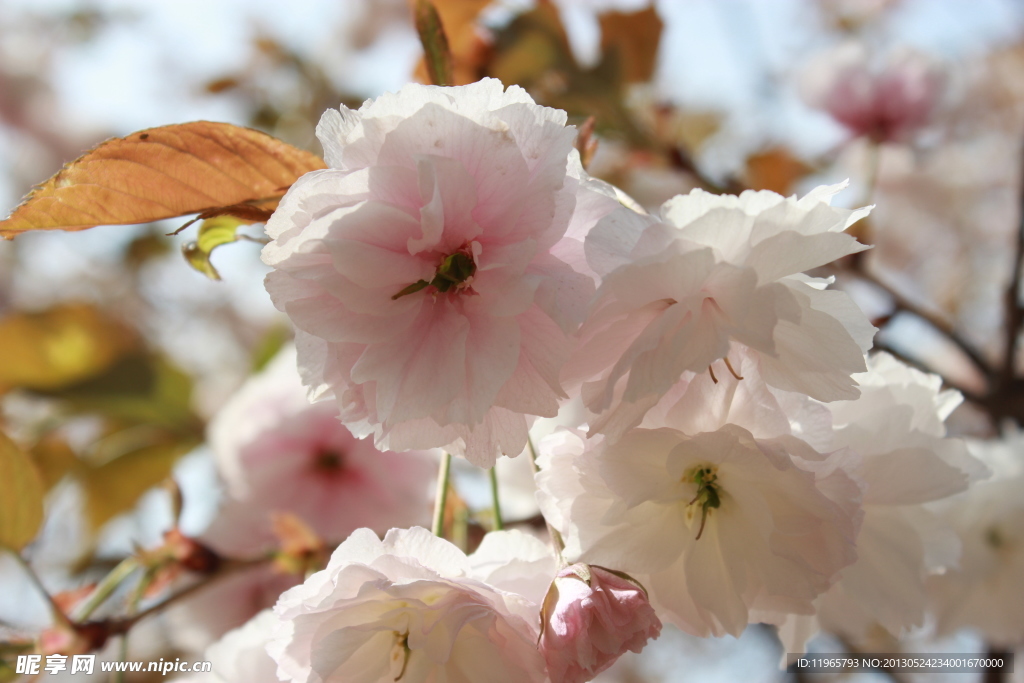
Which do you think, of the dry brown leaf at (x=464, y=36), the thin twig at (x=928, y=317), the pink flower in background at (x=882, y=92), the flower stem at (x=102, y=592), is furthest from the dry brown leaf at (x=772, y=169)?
the flower stem at (x=102, y=592)

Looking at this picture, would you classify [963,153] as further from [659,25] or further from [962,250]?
[659,25]

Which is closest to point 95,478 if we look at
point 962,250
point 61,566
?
point 61,566

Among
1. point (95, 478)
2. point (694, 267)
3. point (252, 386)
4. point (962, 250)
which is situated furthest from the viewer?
point (962, 250)

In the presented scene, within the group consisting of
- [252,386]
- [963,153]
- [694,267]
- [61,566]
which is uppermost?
[694,267]

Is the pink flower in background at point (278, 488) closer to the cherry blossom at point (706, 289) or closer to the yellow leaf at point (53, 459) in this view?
the yellow leaf at point (53, 459)

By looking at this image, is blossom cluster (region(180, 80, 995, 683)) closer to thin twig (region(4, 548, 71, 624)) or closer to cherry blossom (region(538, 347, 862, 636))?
cherry blossom (region(538, 347, 862, 636))
